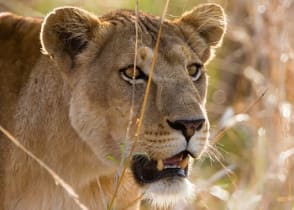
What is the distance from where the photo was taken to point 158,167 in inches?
163

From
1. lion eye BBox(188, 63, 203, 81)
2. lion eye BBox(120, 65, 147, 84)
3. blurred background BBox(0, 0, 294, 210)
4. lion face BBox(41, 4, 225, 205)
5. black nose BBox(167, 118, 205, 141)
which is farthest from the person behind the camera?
blurred background BBox(0, 0, 294, 210)

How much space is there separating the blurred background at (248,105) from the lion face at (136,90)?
1.51 ft

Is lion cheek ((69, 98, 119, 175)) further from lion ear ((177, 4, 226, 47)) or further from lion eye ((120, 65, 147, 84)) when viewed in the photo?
lion ear ((177, 4, 226, 47))

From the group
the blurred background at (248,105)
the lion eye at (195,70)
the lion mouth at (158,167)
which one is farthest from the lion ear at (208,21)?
the lion mouth at (158,167)

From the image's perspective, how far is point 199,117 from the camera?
4.01 meters

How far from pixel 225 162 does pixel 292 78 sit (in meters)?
0.78

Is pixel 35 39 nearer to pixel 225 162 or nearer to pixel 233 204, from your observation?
pixel 233 204

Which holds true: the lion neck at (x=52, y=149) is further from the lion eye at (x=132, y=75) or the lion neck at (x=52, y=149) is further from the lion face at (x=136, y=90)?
the lion eye at (x=132, y=75)

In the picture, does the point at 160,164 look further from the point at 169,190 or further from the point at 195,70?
the point at 195,70

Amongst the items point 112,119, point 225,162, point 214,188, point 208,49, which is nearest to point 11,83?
point 112,119

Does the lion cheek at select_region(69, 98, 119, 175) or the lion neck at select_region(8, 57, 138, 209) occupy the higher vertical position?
the lion cheek at select_region(69, 98, 119, 175)

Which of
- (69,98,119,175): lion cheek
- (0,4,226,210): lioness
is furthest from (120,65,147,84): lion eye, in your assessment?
(69,98,119,175): lion cheek

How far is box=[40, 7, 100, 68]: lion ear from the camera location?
14.2ft

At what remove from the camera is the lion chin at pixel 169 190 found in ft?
13.5
